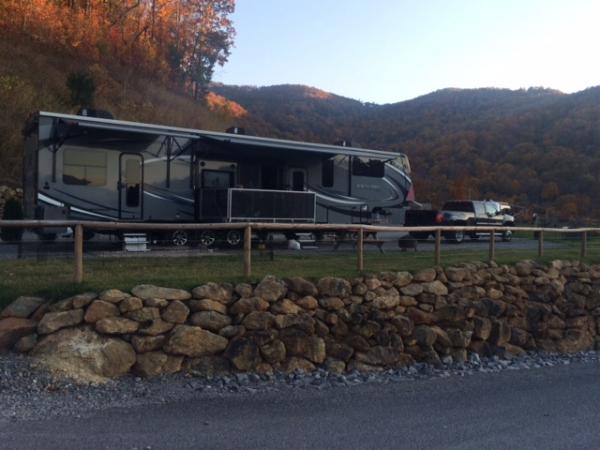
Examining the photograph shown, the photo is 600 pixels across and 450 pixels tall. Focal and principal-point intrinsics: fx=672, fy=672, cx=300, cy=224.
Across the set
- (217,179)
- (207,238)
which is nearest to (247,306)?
(207,238)

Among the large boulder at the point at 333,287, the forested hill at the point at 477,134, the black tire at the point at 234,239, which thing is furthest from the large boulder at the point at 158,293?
the forested hill at the point at 477,134

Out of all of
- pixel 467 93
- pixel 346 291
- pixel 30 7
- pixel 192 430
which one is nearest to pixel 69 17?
pixel 30 7

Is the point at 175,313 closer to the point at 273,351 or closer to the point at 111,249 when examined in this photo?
the point at 273,351

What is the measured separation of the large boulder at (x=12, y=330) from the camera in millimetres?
8234

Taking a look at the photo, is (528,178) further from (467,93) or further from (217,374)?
(467,93)

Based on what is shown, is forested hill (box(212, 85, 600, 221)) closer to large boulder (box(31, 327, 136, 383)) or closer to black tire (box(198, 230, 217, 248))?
black tire (box(198, 230, 217, 248))

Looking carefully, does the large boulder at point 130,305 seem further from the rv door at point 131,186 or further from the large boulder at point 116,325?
the rv door at point 131,186

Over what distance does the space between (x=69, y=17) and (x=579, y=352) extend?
38.2m

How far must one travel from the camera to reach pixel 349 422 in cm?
697

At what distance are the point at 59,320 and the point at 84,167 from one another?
319 inches

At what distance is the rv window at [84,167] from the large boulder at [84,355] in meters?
8.03

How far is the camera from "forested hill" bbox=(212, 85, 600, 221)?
161ft

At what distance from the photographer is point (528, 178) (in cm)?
5066

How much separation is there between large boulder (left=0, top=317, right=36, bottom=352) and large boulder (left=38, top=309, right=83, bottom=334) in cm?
21
